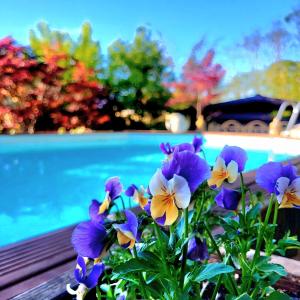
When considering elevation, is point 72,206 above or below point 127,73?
below

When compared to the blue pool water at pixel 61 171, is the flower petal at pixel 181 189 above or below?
above

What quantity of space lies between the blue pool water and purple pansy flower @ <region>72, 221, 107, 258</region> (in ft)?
8.12

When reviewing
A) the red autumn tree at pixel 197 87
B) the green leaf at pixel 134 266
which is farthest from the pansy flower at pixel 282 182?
the red autumn tree at pixel 197 87

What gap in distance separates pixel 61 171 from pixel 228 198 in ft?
18.0

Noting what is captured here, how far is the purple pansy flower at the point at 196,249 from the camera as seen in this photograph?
1.60 ft

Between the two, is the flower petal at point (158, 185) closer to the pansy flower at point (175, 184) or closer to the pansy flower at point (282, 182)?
the pansy flower at point (175, 184)

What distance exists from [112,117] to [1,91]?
12.1 feet

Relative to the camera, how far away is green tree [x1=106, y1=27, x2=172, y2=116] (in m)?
12.2

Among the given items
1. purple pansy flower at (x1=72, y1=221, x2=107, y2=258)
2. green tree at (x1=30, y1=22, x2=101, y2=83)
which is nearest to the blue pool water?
purple pansy flower at (x1=72, y1=221, x2=107, y2=258)

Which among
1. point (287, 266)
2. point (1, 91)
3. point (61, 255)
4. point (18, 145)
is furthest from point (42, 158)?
point (287, 266)

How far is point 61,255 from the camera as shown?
4.50 ft

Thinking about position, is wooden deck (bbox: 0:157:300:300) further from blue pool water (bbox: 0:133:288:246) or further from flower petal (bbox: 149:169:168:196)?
blue pool water (bbox: 0:133:288:246)

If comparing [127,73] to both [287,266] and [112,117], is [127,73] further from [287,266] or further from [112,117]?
[287,266]

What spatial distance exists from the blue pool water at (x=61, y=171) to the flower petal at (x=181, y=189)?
8.49ft
